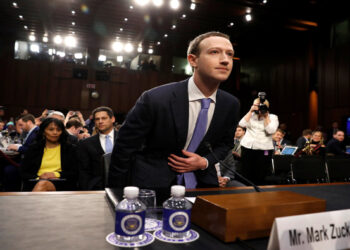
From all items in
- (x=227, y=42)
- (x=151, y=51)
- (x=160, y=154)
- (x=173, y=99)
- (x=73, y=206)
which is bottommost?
(x=73, y=206)

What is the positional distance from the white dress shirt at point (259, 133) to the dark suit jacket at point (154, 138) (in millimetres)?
2340

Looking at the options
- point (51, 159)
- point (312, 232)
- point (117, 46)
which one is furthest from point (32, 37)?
point (312, 232)

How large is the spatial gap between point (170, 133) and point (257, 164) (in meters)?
2.56

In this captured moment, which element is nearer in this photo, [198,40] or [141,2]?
[198,40]

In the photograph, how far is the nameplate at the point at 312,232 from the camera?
22.0 inches

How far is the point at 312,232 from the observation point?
597 mm

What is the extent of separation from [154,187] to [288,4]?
8.54 metres

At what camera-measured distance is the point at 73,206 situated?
900 mm

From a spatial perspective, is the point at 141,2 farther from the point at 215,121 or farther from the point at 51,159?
the point at 215,121

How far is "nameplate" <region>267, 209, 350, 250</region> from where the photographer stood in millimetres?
558

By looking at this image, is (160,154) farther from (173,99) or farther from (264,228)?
(264,228)

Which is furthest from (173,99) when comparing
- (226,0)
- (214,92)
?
(226,0)

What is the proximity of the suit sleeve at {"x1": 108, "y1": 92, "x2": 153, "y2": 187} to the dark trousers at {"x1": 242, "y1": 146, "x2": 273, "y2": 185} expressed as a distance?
2.54 m

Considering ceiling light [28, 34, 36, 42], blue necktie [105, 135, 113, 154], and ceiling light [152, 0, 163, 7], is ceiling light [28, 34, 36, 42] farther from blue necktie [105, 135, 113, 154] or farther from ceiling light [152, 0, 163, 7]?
blue necktie [105, 135, 113, 154]
